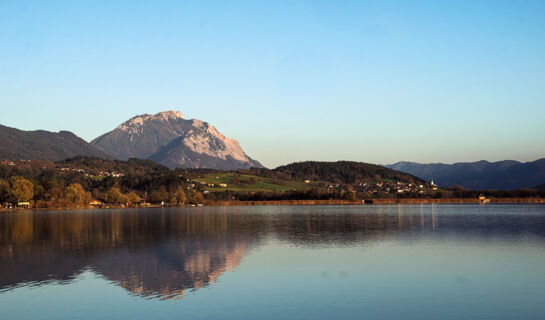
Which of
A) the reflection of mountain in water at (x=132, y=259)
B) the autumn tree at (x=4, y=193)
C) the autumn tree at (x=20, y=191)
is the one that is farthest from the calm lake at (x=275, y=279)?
the autumn tree at (x=4, y=193)

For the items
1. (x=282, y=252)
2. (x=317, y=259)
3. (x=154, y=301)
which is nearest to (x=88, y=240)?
(x=282, y=252)

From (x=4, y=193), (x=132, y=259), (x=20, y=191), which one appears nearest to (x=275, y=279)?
(x=132, y=259)

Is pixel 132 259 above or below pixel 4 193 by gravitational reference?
below

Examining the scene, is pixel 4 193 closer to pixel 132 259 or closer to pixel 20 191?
pixel 20 191

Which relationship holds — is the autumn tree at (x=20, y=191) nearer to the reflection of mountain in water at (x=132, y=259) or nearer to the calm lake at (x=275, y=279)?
the reflection of mountain in water at (x=132, y=259)

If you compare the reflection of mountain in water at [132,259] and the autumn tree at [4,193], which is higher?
the autumn tree at [4,193]

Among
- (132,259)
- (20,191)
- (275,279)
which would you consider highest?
(20,191)

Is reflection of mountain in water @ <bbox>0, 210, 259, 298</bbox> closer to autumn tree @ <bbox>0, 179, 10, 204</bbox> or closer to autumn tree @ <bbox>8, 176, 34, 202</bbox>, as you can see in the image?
autumn tree @ <bbox>8, 176, 34, 202</bbox>

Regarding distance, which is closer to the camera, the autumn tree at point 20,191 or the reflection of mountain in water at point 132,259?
the reflection of mountain in water at point 132,259

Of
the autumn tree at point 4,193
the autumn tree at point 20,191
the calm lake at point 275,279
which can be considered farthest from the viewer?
the autumn tree at point 4,193

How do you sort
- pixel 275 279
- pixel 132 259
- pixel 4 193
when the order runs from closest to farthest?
pixel 275 279
pixel 132 259
pixel 4 193

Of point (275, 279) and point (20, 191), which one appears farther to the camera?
point (20, 191)

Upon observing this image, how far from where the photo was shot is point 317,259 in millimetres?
43188

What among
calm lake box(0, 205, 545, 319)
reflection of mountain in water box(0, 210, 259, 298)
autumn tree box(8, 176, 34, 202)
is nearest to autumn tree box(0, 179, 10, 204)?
autumn tree box(8, 176, 34, 202)
